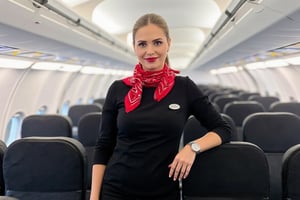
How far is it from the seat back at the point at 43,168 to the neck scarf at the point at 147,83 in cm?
63

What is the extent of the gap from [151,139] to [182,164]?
0.75 ft

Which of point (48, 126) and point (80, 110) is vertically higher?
point (80, 110)

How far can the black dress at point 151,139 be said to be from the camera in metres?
2.05

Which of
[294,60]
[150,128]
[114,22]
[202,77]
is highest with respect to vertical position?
[202,77]

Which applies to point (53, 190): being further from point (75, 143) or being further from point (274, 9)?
point (274, 9)

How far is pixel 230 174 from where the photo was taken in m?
2.24

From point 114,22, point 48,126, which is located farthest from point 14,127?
point 114,22

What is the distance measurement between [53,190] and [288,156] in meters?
1.59

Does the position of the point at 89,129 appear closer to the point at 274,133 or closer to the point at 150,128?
the point at 274,133

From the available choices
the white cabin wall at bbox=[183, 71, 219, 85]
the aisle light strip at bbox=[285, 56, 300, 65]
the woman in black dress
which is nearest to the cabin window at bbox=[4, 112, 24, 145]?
the woman in black dress

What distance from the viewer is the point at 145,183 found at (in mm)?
2047

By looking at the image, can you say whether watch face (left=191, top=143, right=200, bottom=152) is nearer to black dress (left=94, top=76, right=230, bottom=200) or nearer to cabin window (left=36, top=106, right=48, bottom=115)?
black dress (left=94, top=76, right=230, bottom=200)

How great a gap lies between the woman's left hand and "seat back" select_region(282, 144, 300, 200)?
1.92ft

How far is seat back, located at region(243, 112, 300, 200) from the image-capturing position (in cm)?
380
